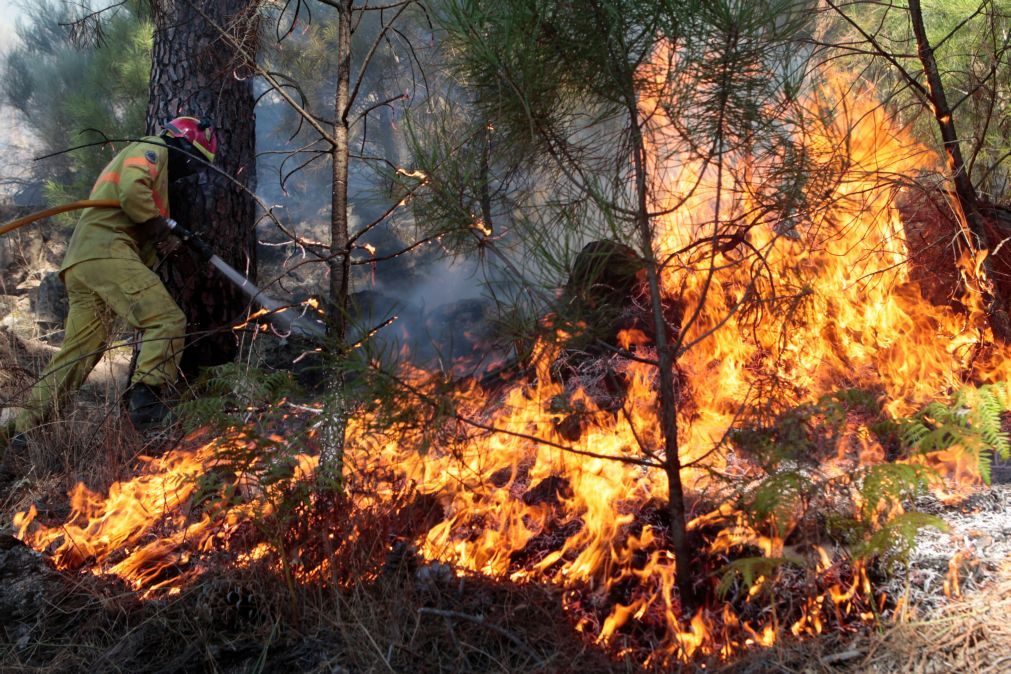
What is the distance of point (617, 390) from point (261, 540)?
1816mm

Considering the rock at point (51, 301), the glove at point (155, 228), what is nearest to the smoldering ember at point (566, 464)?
the glove at point (155, 228)

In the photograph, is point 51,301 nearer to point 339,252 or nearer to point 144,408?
point 144,408

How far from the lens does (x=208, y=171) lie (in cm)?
484

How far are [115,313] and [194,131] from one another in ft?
3.99

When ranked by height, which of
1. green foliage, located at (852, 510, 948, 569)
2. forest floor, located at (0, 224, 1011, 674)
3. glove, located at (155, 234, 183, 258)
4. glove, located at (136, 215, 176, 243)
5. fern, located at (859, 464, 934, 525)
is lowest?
forest floor, located at (0, 224, 1011, 674)

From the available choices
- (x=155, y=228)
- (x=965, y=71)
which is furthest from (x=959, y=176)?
(x=155, y=228)

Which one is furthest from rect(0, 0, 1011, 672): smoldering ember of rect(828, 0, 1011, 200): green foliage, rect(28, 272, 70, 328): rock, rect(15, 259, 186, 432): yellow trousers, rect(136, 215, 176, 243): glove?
rect(28, 272, 70, 328): rock

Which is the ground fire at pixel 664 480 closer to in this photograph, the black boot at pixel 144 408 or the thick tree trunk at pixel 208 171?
the black boot at pixel 144 408

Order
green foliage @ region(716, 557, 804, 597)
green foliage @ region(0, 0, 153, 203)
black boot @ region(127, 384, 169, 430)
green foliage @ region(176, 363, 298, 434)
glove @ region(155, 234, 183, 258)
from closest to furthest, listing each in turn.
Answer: green foliage @ region(716, 557, 804, 597)
green foliage @ region(176, 363, 298, 434)
black boot @ region(127, 384, 169, 430)
glove @ region(155, 234, 183, 258)
green foliage @ region(0, 0, 153, 203)

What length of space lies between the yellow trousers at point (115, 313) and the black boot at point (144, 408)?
0.13 meters

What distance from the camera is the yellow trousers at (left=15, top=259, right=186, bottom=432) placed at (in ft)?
Answer: 14.3

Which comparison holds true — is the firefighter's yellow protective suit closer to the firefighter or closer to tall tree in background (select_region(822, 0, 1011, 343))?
the firefighter

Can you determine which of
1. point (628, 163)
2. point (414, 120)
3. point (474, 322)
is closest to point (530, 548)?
point (628, 163)

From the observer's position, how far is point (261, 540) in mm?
2727
